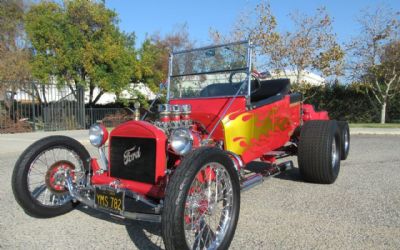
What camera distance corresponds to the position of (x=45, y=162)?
390 cm

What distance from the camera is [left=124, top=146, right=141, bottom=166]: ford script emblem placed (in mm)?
3410

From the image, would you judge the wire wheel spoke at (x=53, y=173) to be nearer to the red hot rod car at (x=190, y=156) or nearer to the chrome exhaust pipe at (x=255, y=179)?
the red hot rod car at (x=190, y=156)

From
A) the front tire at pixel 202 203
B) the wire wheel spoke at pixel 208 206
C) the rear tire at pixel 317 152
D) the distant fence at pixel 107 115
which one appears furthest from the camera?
the distant fence at pixel 107 115

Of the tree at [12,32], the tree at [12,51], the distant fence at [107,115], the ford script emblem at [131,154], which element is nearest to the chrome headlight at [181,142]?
the ford script emblem at [131,154]

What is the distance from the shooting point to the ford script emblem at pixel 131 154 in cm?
341

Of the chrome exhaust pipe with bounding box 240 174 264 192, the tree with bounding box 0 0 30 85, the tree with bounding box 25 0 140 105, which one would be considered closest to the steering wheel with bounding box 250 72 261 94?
the chrome exhaust pipe with bounding box 240 174 264 192

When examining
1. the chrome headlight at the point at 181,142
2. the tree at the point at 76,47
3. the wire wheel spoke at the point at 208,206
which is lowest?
the wire wheel spoke at the point at 208,206

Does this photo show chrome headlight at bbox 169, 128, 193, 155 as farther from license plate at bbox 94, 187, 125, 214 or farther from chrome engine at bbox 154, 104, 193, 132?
license plate at bbox 94, 187, 125, 214

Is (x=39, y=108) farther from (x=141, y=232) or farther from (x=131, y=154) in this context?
(x=141, y=232)

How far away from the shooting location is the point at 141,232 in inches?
136

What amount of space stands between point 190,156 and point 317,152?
2.72 meters

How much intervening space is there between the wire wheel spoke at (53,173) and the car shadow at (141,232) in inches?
14.8

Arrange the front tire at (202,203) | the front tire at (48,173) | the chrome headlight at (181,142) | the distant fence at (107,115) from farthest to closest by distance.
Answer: the distant fence at (107,115), the front tire at (48,173), the chrome headlight at (181,142), the front tire at (202,203)

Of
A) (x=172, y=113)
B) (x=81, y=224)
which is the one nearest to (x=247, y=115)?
(x=172, y=113)
